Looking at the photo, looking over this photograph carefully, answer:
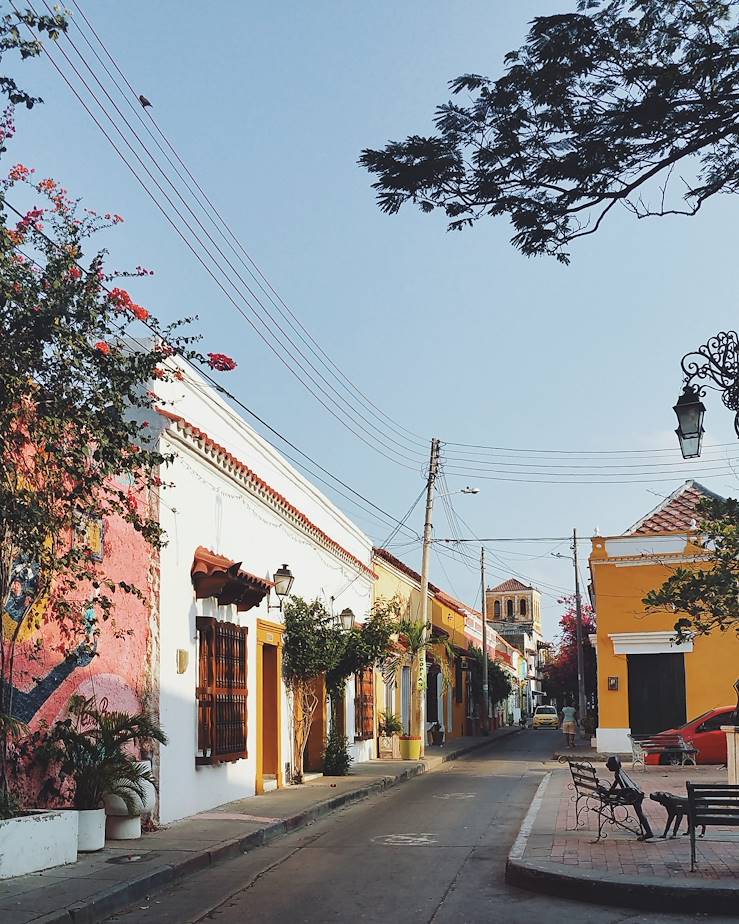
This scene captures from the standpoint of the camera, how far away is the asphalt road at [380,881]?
871 centimetres

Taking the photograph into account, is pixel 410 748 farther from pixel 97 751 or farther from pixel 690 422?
pixel 690 422

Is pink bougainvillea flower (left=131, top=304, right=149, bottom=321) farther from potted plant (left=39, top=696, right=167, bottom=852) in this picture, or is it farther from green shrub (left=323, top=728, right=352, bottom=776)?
green shrub (left=323, top=728, right=352, bottom=776)

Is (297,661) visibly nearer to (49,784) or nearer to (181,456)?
(181,456)

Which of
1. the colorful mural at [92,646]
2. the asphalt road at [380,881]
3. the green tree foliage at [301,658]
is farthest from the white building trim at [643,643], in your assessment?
the colorful mural at [92,646]

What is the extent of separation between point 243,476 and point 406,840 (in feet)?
21.3

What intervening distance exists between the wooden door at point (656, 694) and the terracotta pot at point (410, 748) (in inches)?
224

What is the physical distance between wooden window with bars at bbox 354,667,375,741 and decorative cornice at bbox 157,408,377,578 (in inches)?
138

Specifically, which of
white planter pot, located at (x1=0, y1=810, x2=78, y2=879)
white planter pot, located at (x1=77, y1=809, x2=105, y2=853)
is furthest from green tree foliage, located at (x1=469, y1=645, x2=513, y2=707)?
white planter pot, located at (x1=0, y1=810, x2=78, y2=879)

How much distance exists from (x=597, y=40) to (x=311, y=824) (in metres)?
11.8

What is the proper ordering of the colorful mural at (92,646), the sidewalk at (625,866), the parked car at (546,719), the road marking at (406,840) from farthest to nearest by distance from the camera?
1. the parked car at (546,719)
2. the road marking at (406,840)
3. the colorful mural at (92,646)
4. the sidewalk at (625,866)

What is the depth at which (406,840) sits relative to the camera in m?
13.0

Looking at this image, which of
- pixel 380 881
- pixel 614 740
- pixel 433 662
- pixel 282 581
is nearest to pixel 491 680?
pixel 433 662

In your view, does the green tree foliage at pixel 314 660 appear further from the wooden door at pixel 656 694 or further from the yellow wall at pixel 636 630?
the wooden door at pixel 656 694

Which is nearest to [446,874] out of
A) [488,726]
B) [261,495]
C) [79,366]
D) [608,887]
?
[608,887]
